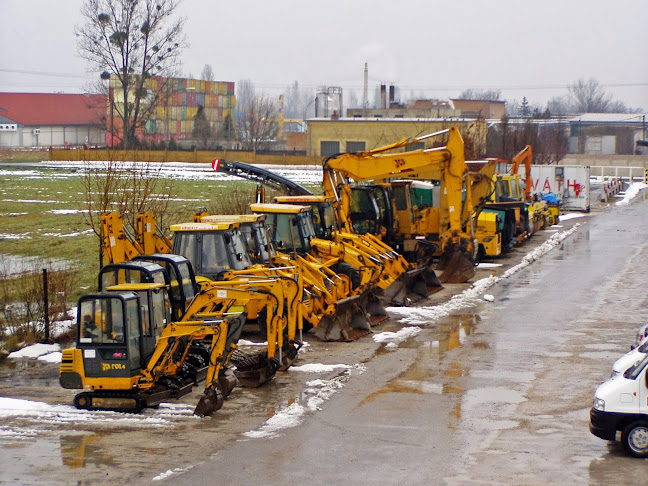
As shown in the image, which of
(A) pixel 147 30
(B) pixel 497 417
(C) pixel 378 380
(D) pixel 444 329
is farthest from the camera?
(A) pixel 147 30

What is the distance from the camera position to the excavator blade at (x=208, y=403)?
13.5m

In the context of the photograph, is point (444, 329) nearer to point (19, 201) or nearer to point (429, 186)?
point (429, 186)

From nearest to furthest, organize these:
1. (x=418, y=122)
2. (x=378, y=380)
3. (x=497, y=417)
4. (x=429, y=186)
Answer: (x=497, y=417), (x=378, y=380), (x=429, y=186), (x=418, y=122)

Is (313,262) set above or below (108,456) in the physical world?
above

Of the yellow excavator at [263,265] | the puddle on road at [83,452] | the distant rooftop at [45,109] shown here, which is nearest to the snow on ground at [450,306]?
the yellow excavator at [263,265]

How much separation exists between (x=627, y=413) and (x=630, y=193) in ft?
203

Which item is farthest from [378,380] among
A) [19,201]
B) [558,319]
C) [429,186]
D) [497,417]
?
[19,201]

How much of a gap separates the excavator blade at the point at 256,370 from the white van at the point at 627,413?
583cm

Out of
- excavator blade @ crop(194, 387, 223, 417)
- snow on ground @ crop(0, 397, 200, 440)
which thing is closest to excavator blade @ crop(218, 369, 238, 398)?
excavator blade @ crop(194, 387, 223, 417)

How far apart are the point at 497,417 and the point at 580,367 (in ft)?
12.7

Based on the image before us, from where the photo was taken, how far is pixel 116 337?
1372 centimetres

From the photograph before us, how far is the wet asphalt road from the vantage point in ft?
36.4

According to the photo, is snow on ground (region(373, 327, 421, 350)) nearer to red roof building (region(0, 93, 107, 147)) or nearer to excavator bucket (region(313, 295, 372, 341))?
excavator bucket (region(313, 295, 372, 341))

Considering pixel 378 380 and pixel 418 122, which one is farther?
pixel 418 122
